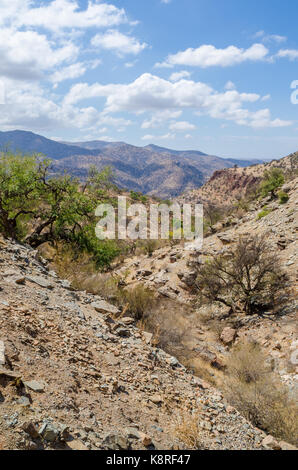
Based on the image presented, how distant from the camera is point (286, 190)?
26000 mm

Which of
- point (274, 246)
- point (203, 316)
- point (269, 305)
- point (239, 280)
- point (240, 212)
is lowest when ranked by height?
point (203, 316)

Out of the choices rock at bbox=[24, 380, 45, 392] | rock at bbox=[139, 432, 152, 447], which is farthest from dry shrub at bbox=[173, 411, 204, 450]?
rock at bbox=[24, 380, 45, 392]

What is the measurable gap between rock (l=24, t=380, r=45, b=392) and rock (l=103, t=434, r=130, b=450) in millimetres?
889

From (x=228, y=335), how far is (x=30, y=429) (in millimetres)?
8582

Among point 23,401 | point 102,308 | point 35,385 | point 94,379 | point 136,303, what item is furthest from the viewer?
Answer: point 136,303

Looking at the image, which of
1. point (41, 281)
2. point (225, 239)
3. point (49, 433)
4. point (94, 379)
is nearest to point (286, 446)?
point (94, 379)

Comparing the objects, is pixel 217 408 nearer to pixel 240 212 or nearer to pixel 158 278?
pixel 158 278

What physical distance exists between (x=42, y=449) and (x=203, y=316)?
10228 millimetres

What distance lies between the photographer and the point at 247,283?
40.8 feet

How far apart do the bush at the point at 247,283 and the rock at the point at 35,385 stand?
388 inches

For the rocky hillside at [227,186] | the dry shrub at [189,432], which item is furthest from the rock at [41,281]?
the rocky hillside at [227,186]

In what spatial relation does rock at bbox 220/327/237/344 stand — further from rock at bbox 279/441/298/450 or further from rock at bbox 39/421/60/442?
rock at bbox 39/421/60/442

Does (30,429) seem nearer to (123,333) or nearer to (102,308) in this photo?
(123,333)
